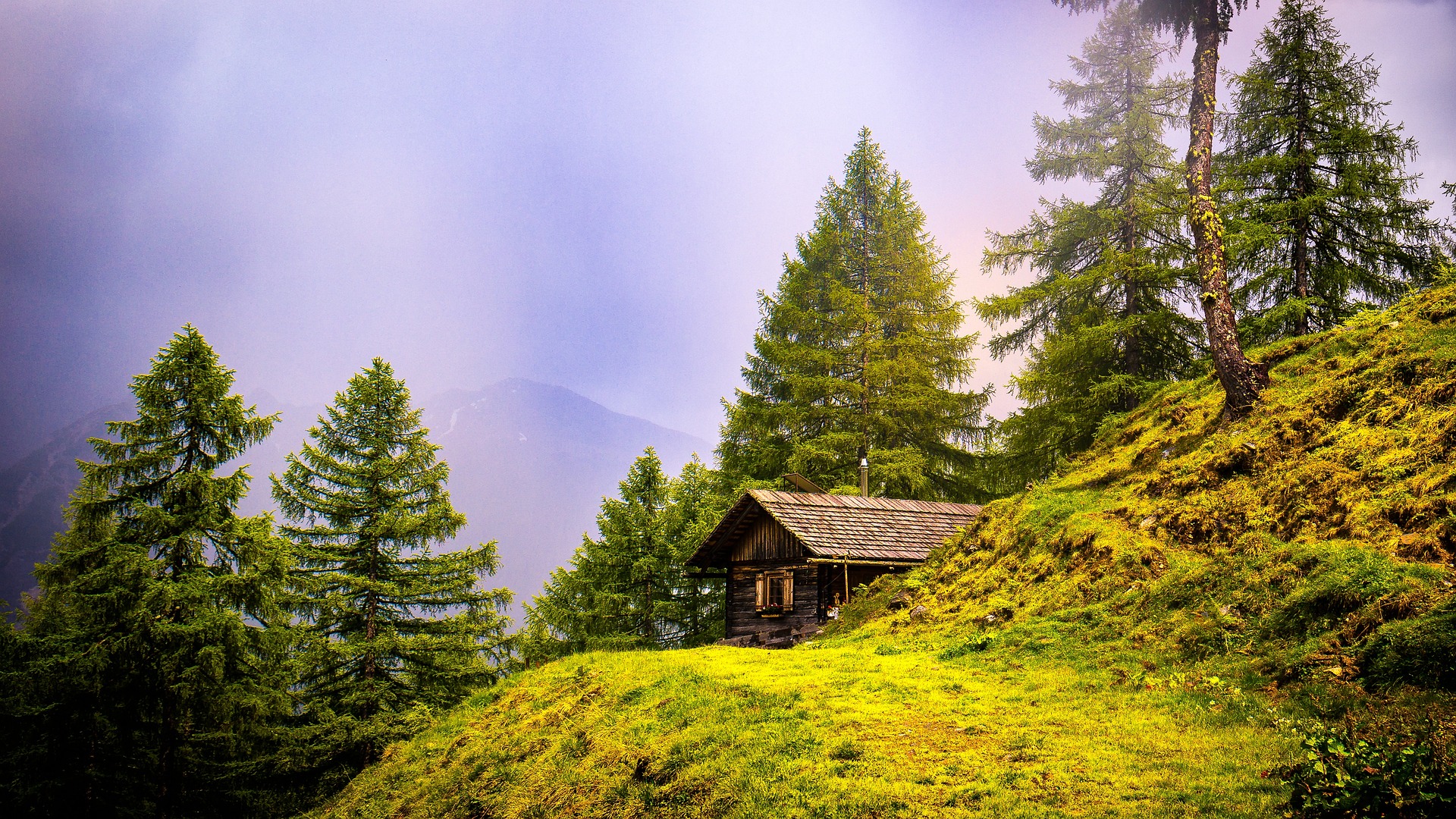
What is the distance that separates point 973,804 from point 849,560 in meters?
14.7

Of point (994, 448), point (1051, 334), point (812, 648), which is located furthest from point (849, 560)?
point (994, 448)

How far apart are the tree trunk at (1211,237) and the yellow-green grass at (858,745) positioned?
834 cm

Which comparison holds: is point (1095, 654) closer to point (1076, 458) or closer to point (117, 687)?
point (1076, 458)

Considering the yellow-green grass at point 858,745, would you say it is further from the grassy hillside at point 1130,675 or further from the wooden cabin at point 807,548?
the wooden cabin at point 807,548

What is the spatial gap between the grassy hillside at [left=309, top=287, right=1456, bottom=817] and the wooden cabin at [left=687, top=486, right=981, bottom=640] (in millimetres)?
4491

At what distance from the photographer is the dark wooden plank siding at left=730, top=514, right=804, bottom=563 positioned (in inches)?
933

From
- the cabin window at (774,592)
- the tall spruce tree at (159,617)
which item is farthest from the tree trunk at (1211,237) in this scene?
the tall spruce tree at (159,617)

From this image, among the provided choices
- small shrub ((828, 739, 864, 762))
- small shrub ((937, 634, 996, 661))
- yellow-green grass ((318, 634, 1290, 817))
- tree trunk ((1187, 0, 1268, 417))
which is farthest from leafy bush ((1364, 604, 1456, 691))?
tree trunk ((1187, 0, 1268, 417))

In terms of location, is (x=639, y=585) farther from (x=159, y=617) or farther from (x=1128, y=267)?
(x=1128, y=267)

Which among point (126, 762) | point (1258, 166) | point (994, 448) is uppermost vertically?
point (1258, 166)

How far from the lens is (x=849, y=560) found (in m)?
21.5

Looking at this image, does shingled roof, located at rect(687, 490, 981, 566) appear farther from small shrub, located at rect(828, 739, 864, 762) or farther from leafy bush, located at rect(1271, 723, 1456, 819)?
leafy bush, located at rect(1271, 723, 1456, 819)

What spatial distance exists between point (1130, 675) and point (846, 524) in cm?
1370

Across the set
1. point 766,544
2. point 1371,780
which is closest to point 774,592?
point 766,544
